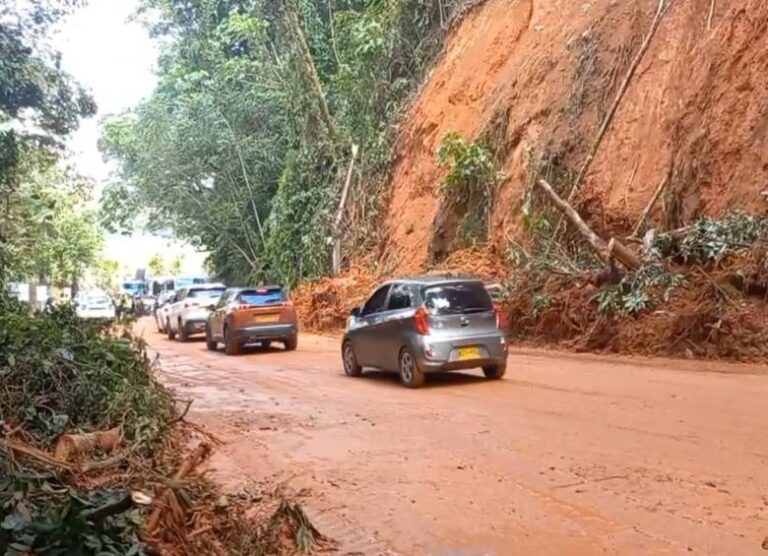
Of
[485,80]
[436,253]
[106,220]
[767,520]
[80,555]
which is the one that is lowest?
[767,520]

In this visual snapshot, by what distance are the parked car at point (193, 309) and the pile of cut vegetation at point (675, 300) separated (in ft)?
38.6

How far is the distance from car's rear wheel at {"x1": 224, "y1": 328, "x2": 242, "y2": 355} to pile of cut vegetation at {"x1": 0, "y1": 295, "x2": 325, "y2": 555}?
9.22 m

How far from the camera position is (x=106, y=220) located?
38.8 meters

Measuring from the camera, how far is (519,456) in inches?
307

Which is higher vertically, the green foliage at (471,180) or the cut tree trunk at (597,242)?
the green foliage at (471,180)

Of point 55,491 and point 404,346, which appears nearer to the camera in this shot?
point 55,491

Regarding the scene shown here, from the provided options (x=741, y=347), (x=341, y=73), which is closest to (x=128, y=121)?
(x=341, y=73)

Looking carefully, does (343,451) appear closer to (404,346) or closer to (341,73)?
(404,346)

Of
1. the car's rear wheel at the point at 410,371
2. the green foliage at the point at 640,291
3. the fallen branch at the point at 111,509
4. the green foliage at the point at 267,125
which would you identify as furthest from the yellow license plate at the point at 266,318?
the fallen branch at the point at 111,509

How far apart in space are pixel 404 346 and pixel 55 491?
8.14 metres

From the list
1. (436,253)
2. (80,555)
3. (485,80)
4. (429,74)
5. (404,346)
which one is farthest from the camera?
(429,74)

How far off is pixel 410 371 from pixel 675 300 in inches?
242

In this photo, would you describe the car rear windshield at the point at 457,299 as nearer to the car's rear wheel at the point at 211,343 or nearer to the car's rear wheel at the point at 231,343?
the car's rear wheel at the point at 231,343

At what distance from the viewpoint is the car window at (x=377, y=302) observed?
45.5 feet
